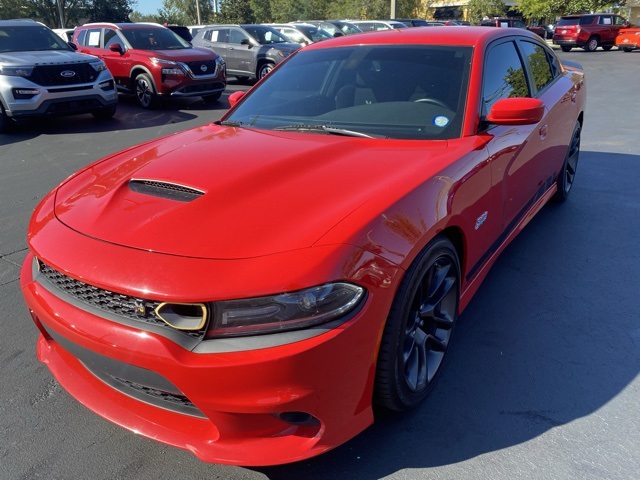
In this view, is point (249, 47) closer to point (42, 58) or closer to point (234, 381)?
point (42, 58)

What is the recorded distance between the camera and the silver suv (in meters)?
8.41

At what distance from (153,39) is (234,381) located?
1150cm

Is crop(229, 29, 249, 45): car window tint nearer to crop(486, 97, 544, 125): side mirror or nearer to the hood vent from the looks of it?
crop(486, 97, 544, 125): side mirror

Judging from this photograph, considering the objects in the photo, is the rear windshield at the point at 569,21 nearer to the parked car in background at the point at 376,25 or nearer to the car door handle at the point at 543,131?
the parked car in background at the point at 376,25

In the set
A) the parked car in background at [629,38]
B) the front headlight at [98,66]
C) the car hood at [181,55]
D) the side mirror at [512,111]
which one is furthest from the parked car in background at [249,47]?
the parked car in background at [629,38]

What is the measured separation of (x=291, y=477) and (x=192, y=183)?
1.30m

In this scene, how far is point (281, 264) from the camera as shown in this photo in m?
1.83

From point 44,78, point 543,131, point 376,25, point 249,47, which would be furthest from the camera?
point 376,25

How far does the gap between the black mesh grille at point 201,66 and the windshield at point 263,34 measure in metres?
3.30

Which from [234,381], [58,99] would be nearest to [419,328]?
[234,381]

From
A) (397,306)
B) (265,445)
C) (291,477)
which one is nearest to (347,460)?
(291,477)

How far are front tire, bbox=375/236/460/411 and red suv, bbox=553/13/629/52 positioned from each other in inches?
1080

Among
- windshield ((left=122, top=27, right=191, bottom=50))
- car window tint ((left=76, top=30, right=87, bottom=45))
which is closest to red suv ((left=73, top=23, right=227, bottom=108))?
windshield ((left=122, top=27, right=191, bottom=50))

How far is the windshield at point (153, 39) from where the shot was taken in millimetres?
11477
